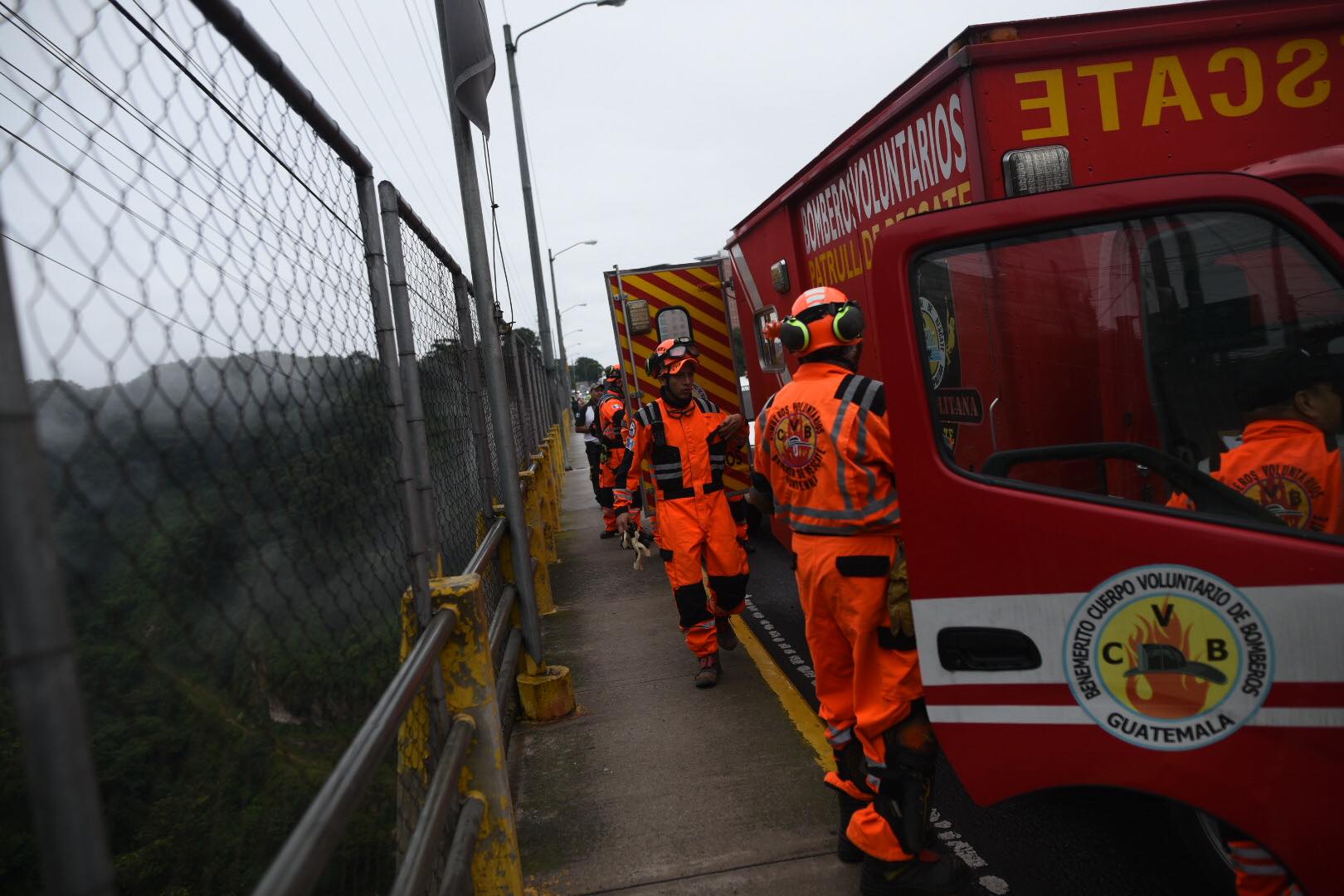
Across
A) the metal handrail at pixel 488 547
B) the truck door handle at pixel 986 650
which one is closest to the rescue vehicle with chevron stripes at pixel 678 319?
the metal handrail at pixel 488 547

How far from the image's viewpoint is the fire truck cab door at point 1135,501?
81.2 inches

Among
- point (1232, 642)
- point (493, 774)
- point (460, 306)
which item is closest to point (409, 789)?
point (493, 774)

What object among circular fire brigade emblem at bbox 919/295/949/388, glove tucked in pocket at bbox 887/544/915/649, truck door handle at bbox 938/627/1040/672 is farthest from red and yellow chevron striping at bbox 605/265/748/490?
truck door handle at bbox 938/627/1040/672

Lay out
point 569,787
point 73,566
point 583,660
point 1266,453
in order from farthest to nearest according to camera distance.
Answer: point 583,660, point 569,787, point 1266,453, point 73,566

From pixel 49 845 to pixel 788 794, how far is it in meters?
3.41

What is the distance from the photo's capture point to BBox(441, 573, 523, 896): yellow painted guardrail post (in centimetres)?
276

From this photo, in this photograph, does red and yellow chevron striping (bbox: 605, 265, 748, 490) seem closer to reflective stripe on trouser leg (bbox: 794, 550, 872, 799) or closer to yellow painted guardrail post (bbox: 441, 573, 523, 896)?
reflective stripe on trouser leg (bbox: 794, 550, 872, 799)

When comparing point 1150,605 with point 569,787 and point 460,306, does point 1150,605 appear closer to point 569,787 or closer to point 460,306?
point 569,787

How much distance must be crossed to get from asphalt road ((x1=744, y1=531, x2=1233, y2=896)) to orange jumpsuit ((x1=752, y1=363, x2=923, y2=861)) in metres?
0.43

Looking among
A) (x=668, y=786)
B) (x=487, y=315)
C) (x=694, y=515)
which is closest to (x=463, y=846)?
(x=668, y=786)

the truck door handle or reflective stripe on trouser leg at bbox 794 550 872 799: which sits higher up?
the truck door handle

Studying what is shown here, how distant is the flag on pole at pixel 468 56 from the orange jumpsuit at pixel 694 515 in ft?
6.85

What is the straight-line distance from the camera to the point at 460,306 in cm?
470

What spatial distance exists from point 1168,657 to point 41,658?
2075 mm
